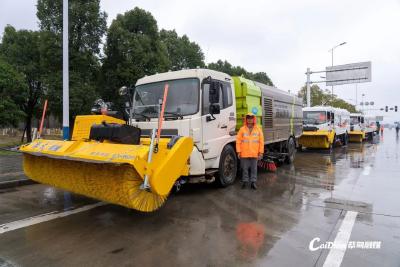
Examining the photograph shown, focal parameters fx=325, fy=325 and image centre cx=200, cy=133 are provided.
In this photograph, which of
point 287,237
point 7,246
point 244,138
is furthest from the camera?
point 244,138

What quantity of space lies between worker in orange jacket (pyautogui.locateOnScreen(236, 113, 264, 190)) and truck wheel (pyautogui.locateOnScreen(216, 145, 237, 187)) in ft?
0.87

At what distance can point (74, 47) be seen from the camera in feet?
54.7

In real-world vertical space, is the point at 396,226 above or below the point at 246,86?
below

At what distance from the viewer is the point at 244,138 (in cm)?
717

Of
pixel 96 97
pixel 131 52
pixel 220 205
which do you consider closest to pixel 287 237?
pixel 220 205

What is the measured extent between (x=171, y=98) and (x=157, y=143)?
2200mm

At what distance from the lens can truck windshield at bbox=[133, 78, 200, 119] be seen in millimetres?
6402

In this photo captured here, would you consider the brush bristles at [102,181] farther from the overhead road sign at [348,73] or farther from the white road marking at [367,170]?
the overhead road sign at [348,73]

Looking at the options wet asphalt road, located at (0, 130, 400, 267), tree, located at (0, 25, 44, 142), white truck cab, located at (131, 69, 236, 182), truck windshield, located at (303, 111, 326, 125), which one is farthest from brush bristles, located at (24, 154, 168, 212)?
tree, located at (0, 25, 44, 142)

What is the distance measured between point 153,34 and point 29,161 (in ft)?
49.7

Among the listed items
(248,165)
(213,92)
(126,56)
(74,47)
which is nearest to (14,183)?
(213,92)

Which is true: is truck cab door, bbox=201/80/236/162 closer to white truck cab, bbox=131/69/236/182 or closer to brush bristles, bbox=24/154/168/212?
white truck cab, bbox=131/69/236/182

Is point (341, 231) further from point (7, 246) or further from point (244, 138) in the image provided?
point (7, 246)

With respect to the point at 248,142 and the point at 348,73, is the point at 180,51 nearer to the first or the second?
the point at 348,73
